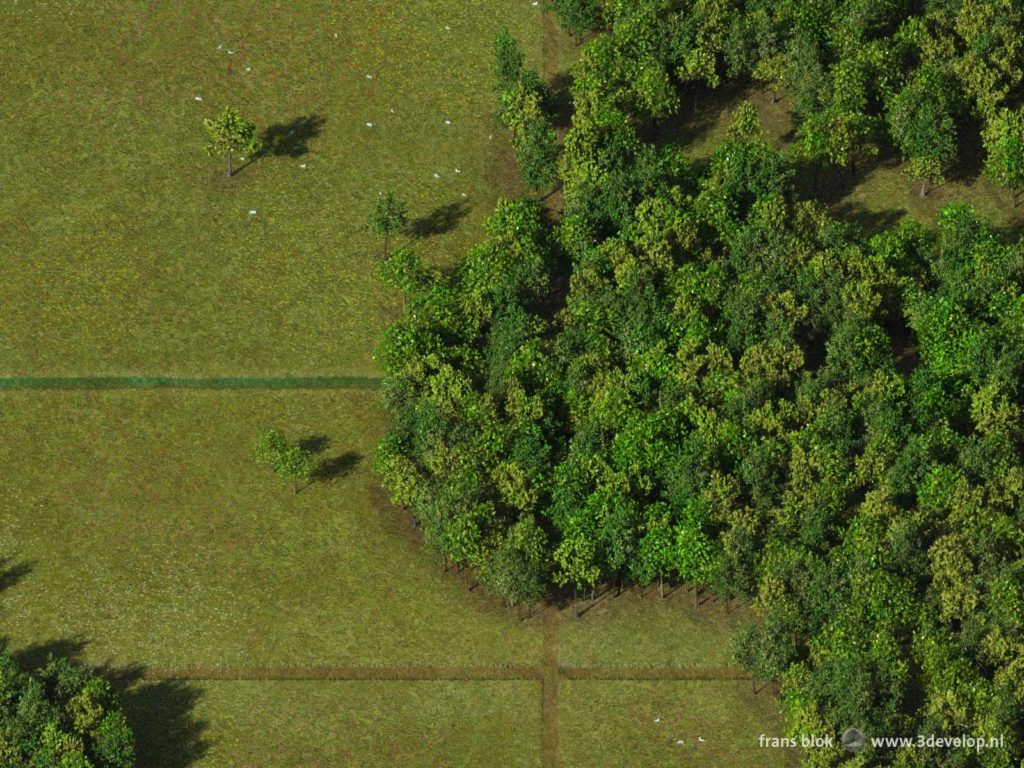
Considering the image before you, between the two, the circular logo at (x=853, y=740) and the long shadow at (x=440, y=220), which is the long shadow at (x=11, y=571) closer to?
the long shadow at (x=440, y=220)

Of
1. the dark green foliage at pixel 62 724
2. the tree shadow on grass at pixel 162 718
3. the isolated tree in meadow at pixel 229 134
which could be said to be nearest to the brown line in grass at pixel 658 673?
the tree shadow on grass at pixel 162 718

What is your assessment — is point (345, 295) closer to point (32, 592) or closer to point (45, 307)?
point (45, 307)

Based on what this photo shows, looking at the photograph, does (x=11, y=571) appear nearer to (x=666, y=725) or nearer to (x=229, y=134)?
(x=229, y=134)

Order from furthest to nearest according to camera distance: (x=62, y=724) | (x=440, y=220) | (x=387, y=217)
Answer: (x=440, y=220) → (x=387, y=217) → (x=62, y=724)

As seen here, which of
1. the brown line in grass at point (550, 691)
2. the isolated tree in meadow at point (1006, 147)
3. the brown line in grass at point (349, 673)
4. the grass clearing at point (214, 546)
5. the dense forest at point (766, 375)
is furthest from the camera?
the isolated tree in meadow at point (1006, 147)

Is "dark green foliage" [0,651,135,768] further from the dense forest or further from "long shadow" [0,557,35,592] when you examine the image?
the dense forest

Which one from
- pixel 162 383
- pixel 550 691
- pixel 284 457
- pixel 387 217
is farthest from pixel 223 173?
pixel 550 691
